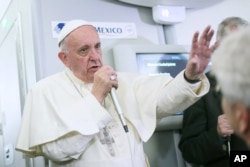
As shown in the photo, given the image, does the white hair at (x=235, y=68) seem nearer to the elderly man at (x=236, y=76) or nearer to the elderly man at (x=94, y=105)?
the elderly man at (x=236, y=76)

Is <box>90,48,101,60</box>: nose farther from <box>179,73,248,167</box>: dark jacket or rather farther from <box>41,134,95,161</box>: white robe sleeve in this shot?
<box>179,73,248,167</box>: dark jacket

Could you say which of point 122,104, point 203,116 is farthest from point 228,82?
point 203,116

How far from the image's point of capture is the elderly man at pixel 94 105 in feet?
5.39

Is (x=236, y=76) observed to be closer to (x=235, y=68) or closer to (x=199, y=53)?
(x=235, y=68)

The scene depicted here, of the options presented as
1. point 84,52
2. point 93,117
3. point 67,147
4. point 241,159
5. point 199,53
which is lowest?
point 241,159

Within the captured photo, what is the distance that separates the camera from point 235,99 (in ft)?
2.86

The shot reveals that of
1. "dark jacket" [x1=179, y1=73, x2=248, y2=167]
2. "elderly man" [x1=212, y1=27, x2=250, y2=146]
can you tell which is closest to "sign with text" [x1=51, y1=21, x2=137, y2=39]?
"dark jacket" [x1=179, y1=73, x2=248, y2=167]

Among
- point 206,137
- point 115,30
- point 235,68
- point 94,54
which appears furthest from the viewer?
point 115,30

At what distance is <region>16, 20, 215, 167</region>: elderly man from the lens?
5.39 ft

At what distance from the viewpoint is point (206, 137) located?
79.1 inches

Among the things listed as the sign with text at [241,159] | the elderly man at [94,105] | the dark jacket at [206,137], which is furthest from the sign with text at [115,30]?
the sign with text at [241,159]

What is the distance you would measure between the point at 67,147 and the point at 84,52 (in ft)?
1.59

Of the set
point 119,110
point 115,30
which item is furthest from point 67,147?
point 115,30

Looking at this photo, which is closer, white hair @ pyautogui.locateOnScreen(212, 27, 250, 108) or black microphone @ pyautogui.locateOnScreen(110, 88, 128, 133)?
white hair @ pyautogui.locateOnScreen(212, 27, 250, 108)
